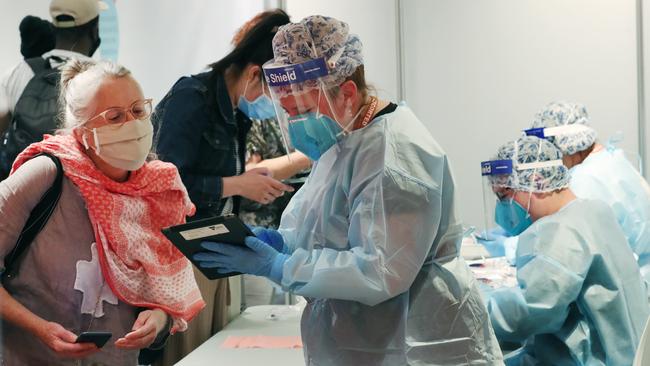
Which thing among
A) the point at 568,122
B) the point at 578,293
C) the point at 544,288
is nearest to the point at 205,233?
the point at 544,288

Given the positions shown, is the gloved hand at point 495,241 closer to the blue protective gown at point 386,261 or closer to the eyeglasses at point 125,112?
the blue protective gown at point 386,261

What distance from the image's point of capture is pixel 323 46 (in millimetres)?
1544

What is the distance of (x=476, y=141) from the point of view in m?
5.12

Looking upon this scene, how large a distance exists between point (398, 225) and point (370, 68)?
12.6ft

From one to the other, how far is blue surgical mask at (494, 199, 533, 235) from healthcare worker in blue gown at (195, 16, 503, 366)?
1185 mm

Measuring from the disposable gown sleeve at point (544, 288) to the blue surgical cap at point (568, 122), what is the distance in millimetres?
1715

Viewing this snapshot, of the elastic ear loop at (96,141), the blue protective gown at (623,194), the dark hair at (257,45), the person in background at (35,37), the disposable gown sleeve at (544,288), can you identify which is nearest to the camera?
the elastic ear loop at (96,141)

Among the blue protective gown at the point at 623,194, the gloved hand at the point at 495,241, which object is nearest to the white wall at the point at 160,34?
the gloved hand at the point at 495,241

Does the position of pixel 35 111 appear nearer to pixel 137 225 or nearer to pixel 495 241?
pixel 137 225

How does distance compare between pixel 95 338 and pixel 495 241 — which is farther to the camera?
pixel 495 241

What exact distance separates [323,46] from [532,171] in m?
1.33

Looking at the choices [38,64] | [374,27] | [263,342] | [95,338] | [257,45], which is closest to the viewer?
[95,338]

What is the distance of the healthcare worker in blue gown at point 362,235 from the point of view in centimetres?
143

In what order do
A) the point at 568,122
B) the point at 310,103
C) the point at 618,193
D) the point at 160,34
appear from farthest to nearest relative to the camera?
the point at 568,122
the point at 618,193
the point at 160,34
the point at 310,103
